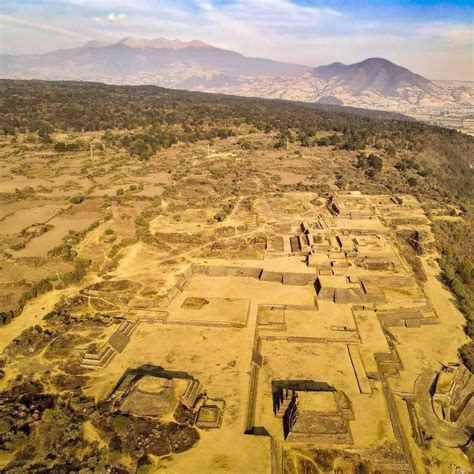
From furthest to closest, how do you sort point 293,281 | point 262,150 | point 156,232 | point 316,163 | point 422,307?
point 262,150
point 316,163
point 156,232
point 293,281
point 422,307

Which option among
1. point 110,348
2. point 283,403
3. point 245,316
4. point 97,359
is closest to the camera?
point 283,403

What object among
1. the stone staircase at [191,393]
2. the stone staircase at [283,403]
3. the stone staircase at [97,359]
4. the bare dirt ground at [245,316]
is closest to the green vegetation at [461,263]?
the bare dirt ground at [245,316]

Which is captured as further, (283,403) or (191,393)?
(191,393)

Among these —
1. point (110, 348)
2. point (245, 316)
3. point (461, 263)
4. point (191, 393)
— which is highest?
point (461, 263)

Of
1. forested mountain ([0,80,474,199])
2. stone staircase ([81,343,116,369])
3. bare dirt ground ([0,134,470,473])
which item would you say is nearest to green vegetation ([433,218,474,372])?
bare dirt ground ([0,134,470,473])

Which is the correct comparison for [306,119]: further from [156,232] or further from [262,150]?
[156,232]

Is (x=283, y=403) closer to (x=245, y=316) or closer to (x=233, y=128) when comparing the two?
(x=245, y=316)

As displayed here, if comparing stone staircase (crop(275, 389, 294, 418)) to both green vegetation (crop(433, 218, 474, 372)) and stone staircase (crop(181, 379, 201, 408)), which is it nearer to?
stone staircase (crop(181, 379, 201, 408))

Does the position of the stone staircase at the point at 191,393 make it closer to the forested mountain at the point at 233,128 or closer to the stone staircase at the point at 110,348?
the stone staircase at the point at 110,348

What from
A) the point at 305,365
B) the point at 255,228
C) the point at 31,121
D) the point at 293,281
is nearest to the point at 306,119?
the point at 31,121

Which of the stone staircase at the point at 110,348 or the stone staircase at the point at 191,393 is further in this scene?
the stone staircase at the point at 110,348

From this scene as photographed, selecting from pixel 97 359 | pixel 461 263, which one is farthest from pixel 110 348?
pixel 461 263
